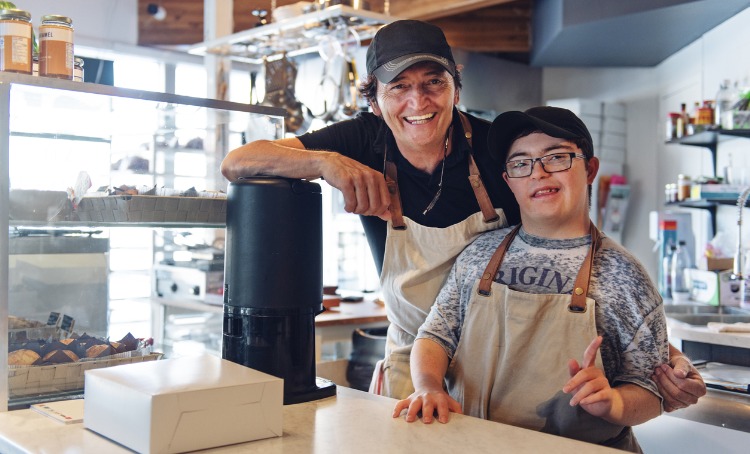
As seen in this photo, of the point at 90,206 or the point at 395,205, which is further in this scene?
the point at 395,205

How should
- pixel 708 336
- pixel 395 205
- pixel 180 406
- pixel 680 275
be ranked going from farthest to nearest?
pixel 680 275, pixel 708 336, pixel 395 205, pixel 180 406

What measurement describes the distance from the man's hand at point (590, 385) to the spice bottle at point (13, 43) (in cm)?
127

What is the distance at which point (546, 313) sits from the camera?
73.2 inches

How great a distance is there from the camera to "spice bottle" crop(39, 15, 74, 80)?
1.70 m

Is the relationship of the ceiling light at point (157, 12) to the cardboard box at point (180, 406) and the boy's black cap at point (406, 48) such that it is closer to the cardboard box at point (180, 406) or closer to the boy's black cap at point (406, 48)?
the boy's black cap at point (406, 48)

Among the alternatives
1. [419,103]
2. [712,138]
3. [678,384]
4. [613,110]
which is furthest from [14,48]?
[613,110]

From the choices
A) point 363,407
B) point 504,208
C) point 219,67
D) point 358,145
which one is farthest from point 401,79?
point 219,67

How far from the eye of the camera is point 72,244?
5.94 ft

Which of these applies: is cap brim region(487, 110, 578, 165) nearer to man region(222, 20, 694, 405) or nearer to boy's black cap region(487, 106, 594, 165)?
boy's black cap region(487, 106, 594, 165)

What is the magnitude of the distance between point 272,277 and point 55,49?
0.67 m

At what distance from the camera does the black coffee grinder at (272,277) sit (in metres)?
1.65

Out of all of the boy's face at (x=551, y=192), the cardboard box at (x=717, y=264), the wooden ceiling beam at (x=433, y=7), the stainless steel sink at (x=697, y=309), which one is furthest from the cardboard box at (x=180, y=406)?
the wooden ceiling beam at (x=433, y=7)

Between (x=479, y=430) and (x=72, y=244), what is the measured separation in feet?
3.26

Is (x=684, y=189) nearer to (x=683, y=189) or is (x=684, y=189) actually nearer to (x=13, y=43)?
(x=683, y=189)
